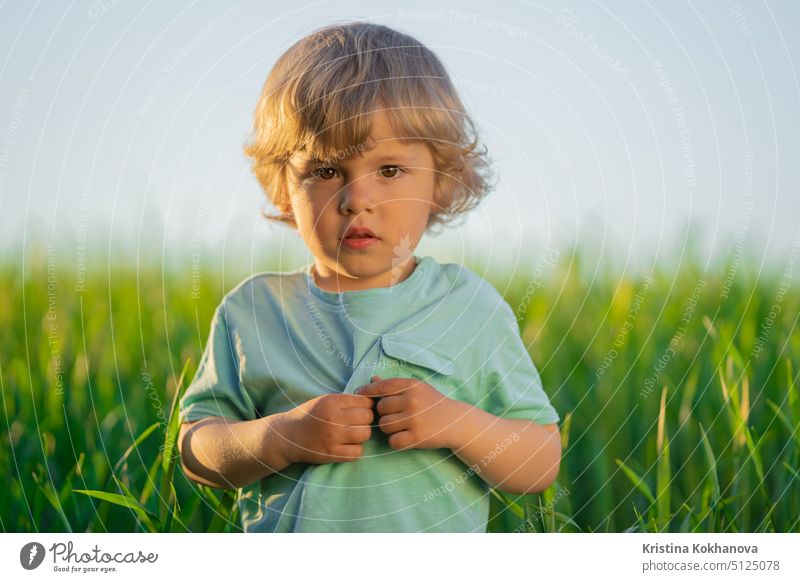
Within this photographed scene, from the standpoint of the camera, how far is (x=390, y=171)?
98cm

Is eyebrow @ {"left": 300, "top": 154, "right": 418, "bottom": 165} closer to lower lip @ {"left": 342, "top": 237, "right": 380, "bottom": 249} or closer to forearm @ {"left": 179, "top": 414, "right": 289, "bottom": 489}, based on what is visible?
lower lip @ {"left": 342, "top": 237, "right": 380, "bottom": 249}

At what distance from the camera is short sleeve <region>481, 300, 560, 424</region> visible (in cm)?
103

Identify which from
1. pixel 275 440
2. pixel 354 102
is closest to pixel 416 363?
pixel 275 440

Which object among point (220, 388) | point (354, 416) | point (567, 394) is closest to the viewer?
point (354, 416)

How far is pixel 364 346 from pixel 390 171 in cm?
18

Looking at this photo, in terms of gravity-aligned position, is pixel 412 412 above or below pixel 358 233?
below

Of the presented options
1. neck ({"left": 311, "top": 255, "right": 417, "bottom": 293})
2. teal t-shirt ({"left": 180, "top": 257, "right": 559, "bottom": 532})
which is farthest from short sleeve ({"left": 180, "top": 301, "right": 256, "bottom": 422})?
neck ({"left": 311, "top": 255, "right": 417, "bottom": 293})

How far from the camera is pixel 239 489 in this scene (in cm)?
107

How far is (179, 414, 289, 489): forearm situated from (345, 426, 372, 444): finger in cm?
7

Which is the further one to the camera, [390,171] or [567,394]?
[567,394]

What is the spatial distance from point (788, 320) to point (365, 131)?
2.84ft
